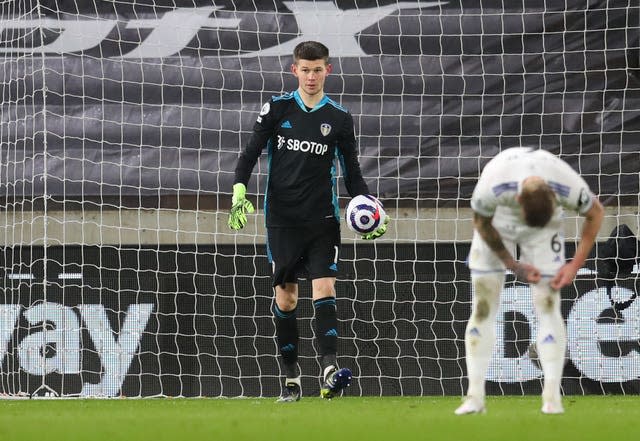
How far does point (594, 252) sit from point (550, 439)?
554cm

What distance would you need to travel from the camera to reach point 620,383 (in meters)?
9.57

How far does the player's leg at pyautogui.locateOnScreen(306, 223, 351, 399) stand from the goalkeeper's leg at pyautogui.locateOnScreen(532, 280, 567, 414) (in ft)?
6.54

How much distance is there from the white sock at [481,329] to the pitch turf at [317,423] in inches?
7.9

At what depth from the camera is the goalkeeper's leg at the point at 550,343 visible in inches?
222

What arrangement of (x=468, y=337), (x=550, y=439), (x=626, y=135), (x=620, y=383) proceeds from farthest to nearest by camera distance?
(x=626, y=135) < (x=620, y=383) < (x=468, y=337) < (x=550, y=439)

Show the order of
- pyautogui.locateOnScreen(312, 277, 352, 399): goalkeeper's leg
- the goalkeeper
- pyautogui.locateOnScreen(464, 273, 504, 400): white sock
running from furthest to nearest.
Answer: the goalkeeper, pyautogui.locateOnScreen(312, 277, 352, 399): goalkeeper's leg, pyautogui.locateOnScreen(464, 273, 504, 400): white sock

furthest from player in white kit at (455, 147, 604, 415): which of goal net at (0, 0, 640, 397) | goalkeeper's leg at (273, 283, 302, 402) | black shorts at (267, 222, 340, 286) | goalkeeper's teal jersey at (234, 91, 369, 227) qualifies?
goal net at (0, 0, 640, 397)

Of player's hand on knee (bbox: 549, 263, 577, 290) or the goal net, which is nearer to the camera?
player's hand on knee (bbox: 549, 263, 577, 290)

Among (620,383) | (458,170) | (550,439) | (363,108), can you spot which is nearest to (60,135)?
(363,108)

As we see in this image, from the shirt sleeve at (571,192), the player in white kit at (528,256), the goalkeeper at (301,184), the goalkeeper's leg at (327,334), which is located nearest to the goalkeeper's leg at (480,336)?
the player in white kit at (528,256)

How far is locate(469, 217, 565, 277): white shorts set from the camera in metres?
5.79

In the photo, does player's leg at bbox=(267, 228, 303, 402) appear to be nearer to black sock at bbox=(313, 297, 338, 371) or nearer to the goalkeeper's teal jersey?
the goalkeeper's teal jersey

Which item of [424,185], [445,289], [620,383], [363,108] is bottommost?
[620,383]

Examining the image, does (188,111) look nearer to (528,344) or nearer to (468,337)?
(528,344)
